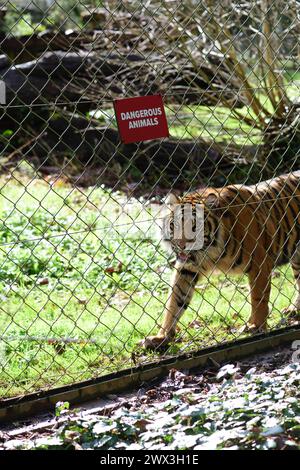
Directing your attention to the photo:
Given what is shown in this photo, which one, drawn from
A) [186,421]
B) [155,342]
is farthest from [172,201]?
[186,421]

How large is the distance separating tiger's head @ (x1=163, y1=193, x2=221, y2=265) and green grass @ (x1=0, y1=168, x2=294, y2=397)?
33 cm

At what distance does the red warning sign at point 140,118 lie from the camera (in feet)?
13.4

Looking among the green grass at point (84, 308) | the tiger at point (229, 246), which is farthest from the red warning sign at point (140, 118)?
the tiger at point (229, 246)

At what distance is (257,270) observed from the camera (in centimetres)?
575

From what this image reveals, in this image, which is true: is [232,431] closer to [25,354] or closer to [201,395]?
[201,395]

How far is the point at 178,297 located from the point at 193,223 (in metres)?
0.52

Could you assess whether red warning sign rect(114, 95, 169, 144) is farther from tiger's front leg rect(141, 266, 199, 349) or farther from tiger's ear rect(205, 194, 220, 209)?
tiger's front leg rect(141, 266, 199, 349)

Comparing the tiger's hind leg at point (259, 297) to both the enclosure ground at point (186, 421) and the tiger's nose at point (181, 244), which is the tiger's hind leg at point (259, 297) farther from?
the enclosure ground at point (186, 421)

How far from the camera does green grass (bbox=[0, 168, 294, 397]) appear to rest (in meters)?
4.61

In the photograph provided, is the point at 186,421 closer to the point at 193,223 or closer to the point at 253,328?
the point at 253,328

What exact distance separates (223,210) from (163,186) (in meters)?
5.00

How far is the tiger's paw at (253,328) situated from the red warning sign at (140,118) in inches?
64.7

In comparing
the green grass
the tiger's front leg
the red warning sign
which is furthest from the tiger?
the red warning sign

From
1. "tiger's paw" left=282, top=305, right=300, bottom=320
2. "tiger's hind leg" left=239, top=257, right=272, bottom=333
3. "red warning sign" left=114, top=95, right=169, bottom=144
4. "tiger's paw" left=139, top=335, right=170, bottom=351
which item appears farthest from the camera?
"tiger's paw" left=282, top=305, right=300, bottom=320
